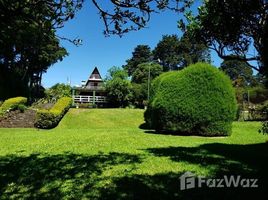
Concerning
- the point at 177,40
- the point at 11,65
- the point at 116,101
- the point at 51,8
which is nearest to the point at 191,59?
the point at 177,40

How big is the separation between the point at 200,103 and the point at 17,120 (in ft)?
50.6

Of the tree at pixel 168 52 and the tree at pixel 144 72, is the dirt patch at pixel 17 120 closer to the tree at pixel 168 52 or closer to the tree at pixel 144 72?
the tree at pixel 144 72

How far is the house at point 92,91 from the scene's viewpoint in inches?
2203

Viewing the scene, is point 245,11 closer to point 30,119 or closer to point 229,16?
point 229,16

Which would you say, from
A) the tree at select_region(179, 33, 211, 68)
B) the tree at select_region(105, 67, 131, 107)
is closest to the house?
the tree at select_region(105, 67, 131, 107)

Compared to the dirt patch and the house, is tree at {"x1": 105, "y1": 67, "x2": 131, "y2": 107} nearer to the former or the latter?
the house

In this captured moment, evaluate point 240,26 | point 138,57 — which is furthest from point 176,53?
point 240,26

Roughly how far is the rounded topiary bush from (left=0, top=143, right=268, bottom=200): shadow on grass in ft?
33.3

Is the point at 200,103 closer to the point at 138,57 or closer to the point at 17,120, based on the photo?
the point at 17,120

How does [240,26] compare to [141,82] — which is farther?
[141,82]

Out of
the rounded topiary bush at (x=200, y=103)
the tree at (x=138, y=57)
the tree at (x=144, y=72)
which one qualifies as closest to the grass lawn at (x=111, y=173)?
the rounded topiary bush at (x=200, y=103)

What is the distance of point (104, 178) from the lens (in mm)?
7105

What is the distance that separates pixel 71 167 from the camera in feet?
27.4

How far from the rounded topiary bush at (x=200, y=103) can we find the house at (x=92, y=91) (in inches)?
1332
